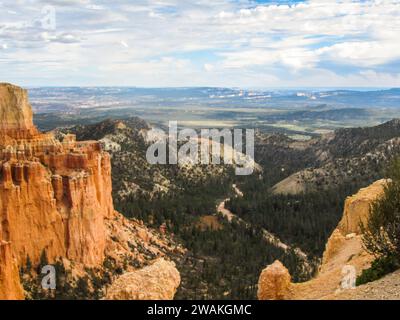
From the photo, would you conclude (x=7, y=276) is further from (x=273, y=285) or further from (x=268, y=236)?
(x=268, y=236)

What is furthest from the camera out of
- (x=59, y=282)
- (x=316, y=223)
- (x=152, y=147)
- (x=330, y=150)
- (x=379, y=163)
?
(x=330, y=150)

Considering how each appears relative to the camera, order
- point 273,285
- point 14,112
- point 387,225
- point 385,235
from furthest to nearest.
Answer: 1. point 14,112
2. point 273,285
3. point 385,235
4. point 387,225

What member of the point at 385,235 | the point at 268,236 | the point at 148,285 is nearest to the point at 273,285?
the point at 385,235

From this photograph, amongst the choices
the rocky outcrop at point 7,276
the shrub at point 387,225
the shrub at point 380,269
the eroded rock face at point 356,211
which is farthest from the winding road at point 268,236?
the shrub at point 380,269

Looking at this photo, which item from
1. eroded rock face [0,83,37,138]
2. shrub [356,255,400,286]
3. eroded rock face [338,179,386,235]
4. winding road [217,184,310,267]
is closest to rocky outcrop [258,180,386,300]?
shrub [356,255,400,286]

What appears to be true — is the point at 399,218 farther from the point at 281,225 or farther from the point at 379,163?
the point at 379,163

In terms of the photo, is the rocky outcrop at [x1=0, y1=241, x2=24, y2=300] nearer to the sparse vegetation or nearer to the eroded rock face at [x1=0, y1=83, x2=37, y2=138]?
the sparse vegetation
